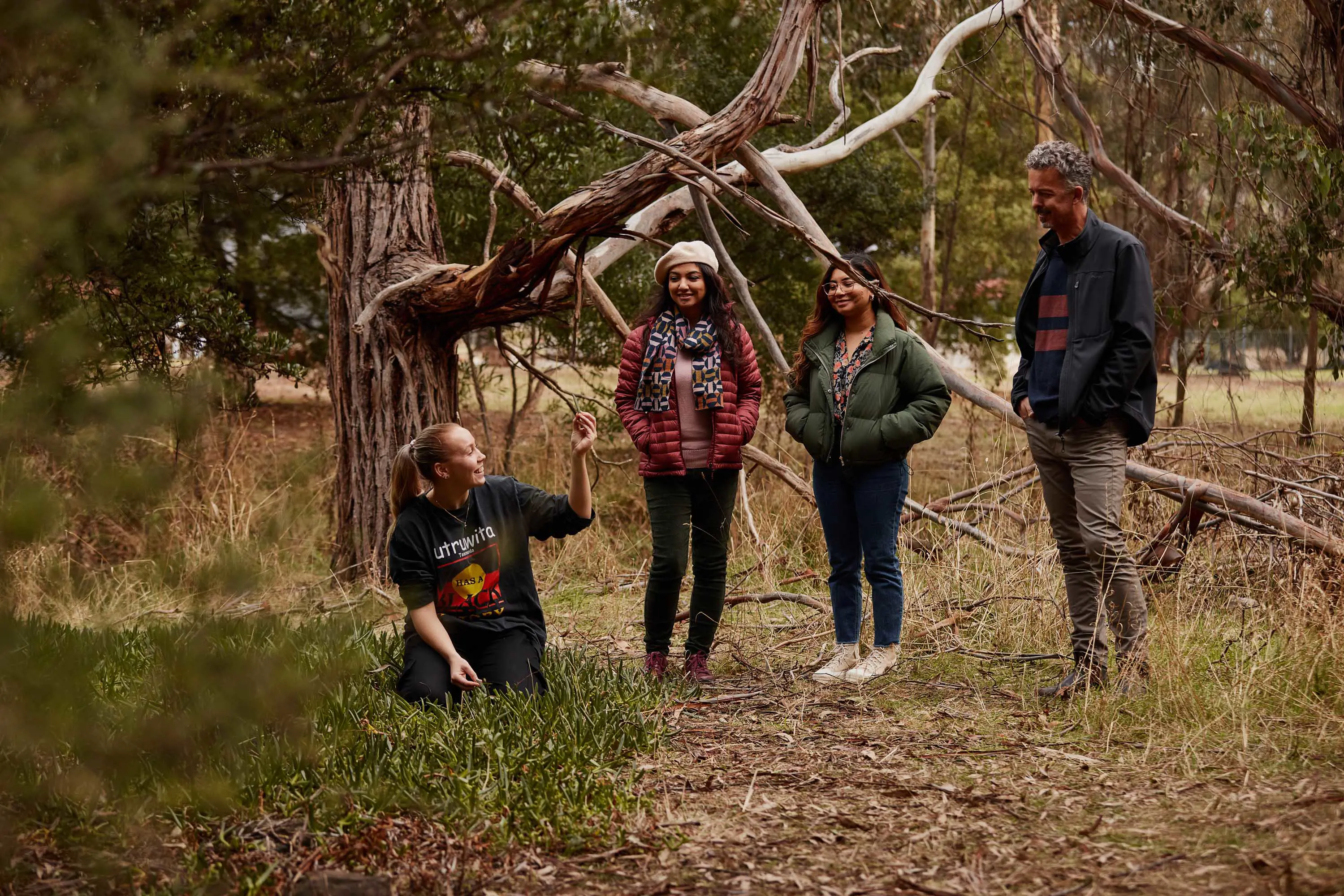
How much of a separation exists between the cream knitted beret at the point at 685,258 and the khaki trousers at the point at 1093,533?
4.92 feet

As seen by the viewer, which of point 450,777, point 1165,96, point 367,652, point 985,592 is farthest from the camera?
point 1165,96

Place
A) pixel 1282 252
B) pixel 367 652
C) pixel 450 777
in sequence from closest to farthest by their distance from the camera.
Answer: pixel 450 777, pixel 367 652, pixel 1282 252

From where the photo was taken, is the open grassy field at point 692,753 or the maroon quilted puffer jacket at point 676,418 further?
the maroon quilted puffer jacket at point 676,418

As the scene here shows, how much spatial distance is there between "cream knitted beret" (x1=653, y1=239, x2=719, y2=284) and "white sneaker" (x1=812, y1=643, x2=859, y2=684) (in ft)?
5.65

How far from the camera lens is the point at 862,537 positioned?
210 inches

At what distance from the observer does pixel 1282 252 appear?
7996 mm

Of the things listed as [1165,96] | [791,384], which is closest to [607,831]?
[791,384]

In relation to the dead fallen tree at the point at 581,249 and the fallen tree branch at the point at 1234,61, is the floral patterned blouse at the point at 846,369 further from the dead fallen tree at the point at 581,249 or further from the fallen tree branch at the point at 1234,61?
the fallen tree branch at the point at 1234,61

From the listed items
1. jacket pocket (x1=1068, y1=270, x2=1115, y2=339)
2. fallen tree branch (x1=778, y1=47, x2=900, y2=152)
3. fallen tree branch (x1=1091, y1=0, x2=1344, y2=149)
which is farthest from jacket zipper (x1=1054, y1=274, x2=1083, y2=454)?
fallen tree branch (x1=1091, y1=0, x2=1344, y2=149)

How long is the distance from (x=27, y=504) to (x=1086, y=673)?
3796 mm

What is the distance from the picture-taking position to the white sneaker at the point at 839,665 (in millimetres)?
5383

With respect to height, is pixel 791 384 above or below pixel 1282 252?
below

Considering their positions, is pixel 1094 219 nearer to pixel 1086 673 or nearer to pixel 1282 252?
pixel 1086 673

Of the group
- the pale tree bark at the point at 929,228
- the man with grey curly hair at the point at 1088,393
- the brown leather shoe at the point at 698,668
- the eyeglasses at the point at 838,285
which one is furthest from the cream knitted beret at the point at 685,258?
the pale tree bark at the point at 929,228
